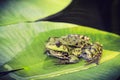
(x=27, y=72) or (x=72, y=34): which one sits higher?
(x=72, y=34)

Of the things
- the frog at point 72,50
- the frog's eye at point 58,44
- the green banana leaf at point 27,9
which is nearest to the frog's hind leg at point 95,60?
the frog at point 72,50

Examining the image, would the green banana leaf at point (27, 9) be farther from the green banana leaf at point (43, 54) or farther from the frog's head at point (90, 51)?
the frog's head at point (90, 51)

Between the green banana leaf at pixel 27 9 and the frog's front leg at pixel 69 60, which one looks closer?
the frog's front leg at pixel 69 60

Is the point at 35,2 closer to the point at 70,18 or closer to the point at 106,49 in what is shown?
the point at 70,18

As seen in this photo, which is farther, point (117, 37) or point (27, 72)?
point (117, 37)

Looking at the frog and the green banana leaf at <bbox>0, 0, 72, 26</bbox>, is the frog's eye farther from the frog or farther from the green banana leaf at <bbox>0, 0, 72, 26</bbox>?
the green banana leaf at <bbox>0, 0, 72, 26</bbox>

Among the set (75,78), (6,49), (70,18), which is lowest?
(75,78)

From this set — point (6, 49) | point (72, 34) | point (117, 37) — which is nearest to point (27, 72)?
point (6, 49)
